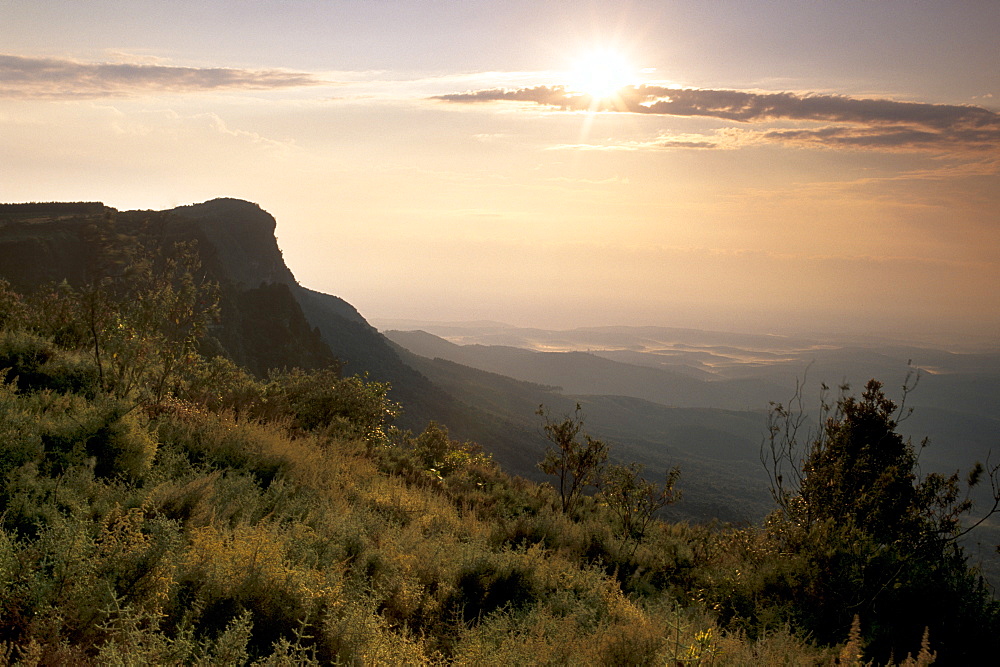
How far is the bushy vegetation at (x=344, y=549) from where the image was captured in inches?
157

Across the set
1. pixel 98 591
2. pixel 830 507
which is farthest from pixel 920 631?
pixel 98 591

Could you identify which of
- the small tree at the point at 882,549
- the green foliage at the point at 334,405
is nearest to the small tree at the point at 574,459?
the small tree at the point at 882,549

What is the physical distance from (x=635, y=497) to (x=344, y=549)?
23.6 ft

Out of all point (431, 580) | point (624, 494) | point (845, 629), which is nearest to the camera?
point (431, 580)

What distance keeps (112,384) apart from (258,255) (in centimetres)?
10307

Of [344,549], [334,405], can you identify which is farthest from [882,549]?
[334,405]

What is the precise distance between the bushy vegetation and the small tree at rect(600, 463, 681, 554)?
60 millimetres

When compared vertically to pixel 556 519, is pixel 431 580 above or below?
above

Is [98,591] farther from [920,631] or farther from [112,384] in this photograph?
[920,631]

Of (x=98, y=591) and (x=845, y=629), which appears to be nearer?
(x=98, y=591)

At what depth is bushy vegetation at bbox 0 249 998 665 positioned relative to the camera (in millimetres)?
3996

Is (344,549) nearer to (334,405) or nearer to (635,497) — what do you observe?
(635,497)

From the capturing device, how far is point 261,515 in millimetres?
6516

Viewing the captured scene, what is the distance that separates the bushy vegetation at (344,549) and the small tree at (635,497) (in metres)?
0.06
